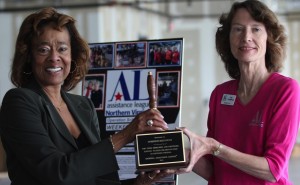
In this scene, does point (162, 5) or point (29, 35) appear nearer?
point (29, 35)

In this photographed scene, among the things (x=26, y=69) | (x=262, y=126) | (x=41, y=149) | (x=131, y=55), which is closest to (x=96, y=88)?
(x=131, y=55)

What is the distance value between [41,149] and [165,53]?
1492 mm

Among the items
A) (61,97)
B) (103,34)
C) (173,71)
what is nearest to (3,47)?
(103,34)

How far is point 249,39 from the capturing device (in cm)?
228

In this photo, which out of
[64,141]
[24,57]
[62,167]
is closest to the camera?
[62,167]

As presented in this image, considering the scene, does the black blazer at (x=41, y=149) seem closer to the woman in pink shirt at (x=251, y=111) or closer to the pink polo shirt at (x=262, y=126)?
the woman in pink shirt at (x=251, y=111)

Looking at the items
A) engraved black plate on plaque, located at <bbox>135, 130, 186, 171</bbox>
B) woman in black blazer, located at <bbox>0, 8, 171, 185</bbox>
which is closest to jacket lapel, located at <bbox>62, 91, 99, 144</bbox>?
woman in black blazer, located at <bbox>0, 8, 171, 185</bbox>

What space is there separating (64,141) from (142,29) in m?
8.59

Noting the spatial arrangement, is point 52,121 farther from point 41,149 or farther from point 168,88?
point 168,88

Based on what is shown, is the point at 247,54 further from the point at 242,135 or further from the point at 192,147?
the point at 192,147

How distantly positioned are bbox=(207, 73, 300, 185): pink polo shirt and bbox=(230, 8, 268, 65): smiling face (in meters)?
0.12

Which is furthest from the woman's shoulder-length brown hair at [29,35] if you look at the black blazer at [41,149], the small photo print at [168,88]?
the small photo print at [168,88]

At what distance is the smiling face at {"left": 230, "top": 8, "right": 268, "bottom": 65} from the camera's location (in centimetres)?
229

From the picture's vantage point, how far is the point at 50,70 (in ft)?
6.64
